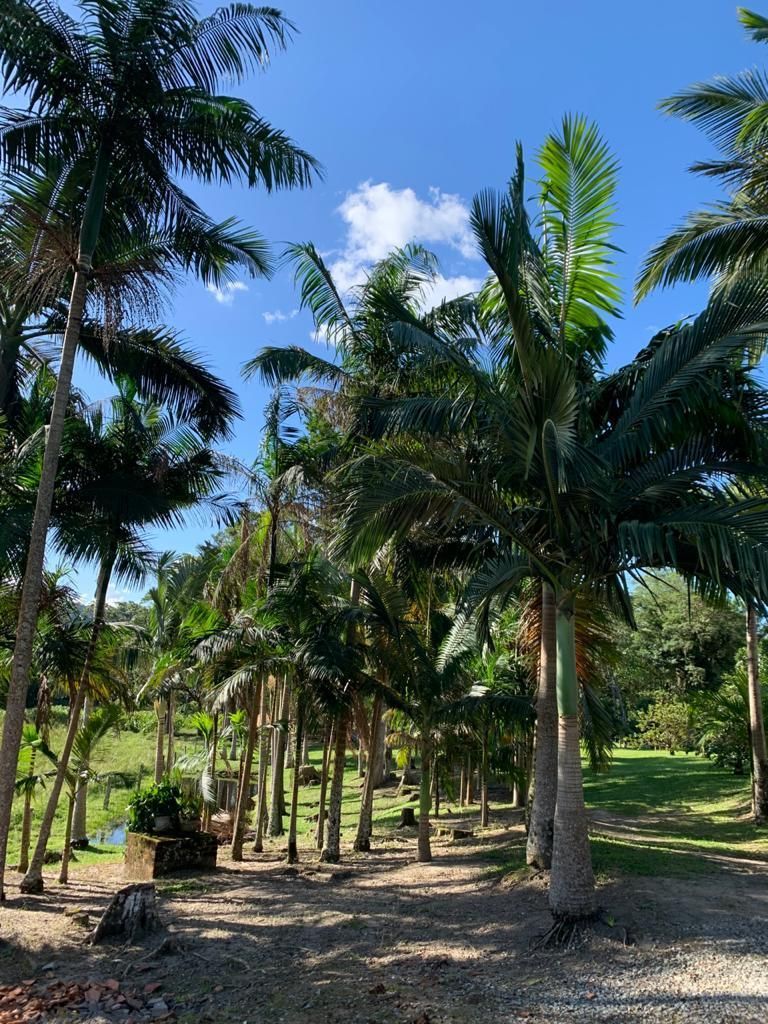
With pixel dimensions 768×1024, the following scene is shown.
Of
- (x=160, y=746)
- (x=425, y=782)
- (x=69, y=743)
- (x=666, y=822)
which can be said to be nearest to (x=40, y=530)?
(x=69, y=743)

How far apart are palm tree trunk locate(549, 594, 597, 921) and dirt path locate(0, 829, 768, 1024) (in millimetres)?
→ 417

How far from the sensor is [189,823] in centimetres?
1311

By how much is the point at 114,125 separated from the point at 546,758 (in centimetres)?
997

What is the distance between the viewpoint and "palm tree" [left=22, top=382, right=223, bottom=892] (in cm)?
1084

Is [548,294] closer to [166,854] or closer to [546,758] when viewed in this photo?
[546,758]

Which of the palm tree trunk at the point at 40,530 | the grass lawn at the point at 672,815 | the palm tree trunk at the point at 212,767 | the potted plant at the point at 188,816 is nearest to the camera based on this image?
the palm tree trunk at the point at 40,530

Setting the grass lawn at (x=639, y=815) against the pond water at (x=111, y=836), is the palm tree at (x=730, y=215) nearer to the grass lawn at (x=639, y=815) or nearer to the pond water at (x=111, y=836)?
the grass lawn at (x=639, y=815)

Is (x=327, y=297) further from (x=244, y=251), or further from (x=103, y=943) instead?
(x=103, y=943)

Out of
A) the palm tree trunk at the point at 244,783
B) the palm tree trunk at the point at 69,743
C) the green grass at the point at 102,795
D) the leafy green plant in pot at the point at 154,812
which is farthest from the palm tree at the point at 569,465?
the green grass at the point at 102,795

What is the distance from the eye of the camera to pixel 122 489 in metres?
10.9

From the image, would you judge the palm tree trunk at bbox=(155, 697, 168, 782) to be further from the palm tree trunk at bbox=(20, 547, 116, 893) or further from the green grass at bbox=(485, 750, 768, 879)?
the green grass at bbox=(485, 750, 768, 879)

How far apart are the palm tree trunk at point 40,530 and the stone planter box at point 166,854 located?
354 centimetres

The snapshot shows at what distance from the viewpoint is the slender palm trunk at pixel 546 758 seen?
9531 millimetres

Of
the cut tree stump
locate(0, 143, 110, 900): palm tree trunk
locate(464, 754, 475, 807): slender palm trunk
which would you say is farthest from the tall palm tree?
locate(464, 754, 475, 807): slender palm trunk
